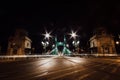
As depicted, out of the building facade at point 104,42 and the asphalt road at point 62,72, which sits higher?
the building facade at point 104,42

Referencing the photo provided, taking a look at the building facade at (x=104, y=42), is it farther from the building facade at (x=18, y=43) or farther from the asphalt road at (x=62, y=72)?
the asphalt road at (x=62, y=72)

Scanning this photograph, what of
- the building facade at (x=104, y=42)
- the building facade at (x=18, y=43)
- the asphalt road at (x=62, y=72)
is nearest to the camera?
the asphalt road at (x=62, y=72)

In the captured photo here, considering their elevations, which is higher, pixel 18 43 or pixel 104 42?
pixel 18 43

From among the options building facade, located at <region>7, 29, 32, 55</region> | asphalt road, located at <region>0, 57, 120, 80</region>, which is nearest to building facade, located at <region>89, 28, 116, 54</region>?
building facade, located at <region>7, 29, 32, 55</region>

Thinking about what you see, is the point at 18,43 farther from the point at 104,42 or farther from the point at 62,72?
the point at 62,72

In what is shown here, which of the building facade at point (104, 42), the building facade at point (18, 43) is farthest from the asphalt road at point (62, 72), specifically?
the building facade at point (104, 42)

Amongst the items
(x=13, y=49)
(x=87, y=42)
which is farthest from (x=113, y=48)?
(x=13, y=49)

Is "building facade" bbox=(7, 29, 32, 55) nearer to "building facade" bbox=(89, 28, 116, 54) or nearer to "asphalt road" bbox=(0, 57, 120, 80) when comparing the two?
"building facade" bbox=(89, 28, 116, 54)

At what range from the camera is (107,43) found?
184 ft

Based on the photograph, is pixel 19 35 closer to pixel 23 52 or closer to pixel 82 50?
pixel 23 52

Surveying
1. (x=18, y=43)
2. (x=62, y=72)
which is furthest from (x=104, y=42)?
(x=62, y=72)

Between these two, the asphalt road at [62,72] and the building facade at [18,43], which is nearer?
the asphalt road at [62,72]

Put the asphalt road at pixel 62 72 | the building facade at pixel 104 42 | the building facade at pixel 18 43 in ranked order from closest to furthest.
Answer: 1. the asphalt road at pixel 62 72
2. the building facade at pixel 18 43
3. the building facade at pixel 104 42

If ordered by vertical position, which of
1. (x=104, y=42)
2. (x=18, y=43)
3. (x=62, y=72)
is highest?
(x=18, y=43)
